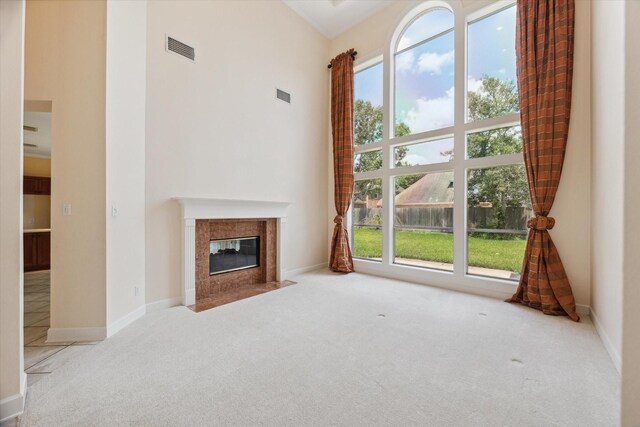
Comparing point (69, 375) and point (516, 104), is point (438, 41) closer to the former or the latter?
point (516, 104)

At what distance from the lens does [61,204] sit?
247 centimetres

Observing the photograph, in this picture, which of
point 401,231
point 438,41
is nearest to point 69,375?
point 401,231

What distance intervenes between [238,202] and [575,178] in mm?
4272

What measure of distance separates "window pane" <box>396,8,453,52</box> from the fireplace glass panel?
4358 millimetres

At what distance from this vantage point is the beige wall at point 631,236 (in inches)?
52.0

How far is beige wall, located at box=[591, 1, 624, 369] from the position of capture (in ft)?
6.72

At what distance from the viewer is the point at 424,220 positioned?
176 inches

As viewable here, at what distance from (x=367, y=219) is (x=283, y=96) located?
276 centimetres

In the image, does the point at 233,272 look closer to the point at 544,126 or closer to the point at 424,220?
the point at 424,220

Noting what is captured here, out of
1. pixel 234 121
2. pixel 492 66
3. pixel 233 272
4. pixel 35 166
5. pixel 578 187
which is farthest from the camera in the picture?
pixel 35 166

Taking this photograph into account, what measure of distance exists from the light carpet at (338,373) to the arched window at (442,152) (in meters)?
1.19

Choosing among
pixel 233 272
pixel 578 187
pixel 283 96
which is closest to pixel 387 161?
pixel 283 96

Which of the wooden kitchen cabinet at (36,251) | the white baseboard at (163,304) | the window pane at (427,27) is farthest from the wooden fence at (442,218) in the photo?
the wooden kitchen cabinet at (36,251)

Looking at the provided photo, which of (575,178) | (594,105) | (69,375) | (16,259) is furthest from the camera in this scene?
(575,178)
